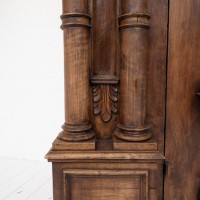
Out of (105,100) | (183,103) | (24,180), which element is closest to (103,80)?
(105,100)

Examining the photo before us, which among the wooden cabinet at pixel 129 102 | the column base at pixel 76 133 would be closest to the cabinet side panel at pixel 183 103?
the wooden cabinet at pixel 129 102

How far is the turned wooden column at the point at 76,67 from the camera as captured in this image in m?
0.75

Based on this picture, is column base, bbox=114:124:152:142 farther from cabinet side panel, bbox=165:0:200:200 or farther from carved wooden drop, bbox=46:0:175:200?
cabinet side panel, bbox=165:0:200:200

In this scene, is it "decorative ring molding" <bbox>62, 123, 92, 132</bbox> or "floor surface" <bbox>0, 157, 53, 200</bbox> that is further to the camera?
"floor surface" <bbox>0, 157, 53, 200</bbox>

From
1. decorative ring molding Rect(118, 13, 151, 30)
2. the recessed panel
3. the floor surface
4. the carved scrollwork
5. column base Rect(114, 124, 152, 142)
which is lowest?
the floor surface

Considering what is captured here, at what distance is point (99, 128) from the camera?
2.88 feet

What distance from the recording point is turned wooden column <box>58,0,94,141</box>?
75 centimetres

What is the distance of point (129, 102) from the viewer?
2.58ft

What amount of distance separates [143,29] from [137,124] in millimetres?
325

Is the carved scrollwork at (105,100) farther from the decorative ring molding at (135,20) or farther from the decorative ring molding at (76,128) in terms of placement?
the decorative ring molding at (135,20)

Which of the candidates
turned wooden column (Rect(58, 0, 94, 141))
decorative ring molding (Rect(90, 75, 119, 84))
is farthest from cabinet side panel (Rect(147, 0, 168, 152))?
turned wooden column (Rect(58, 0, 94, 141))

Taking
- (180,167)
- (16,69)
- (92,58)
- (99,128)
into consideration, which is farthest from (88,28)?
(16,69)

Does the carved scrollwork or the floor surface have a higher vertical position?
the carved scrollwork

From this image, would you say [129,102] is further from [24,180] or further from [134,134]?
[24,180]
